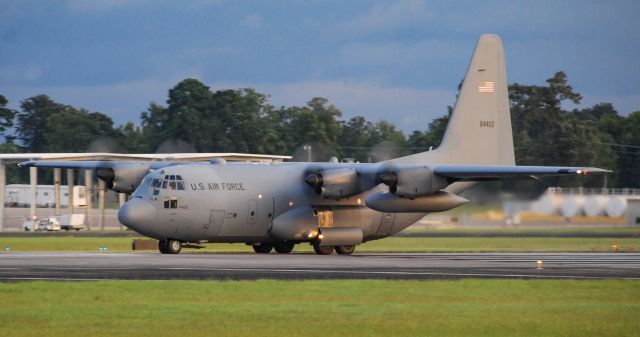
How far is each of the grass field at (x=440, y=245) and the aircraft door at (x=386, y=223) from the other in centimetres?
427

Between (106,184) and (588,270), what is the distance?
20.0 metres

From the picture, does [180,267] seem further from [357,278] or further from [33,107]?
[33,107]

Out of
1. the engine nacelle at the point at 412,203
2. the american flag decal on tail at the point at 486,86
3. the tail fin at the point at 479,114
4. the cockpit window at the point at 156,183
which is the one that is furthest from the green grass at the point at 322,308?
the american flag decal on tail at the point at 486,86

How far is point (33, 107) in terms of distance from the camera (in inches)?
4985

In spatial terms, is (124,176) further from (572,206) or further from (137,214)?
(572,206)

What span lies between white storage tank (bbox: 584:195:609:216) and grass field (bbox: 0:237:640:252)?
1.67 metres

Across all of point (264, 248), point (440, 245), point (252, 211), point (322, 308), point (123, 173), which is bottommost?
point (440, 245)

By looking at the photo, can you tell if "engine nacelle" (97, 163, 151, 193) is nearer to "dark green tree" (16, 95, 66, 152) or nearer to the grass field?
the grass field

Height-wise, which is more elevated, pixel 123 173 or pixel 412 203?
pixel 123 173

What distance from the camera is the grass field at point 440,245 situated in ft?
156

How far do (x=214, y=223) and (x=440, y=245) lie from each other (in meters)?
17.3

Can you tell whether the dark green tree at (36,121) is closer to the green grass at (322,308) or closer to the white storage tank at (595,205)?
the white storage tank at (595,205)

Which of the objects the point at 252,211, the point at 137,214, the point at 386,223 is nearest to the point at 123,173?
the point at 137,214

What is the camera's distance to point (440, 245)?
52719 millimetres
